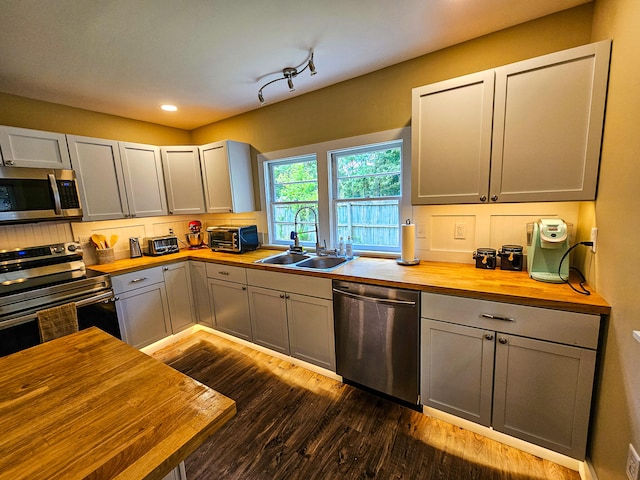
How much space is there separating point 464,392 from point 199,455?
1636 millimetres

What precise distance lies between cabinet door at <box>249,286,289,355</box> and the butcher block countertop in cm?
26

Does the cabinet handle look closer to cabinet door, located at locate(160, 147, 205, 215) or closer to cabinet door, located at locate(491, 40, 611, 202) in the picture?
cabinet door, located at locate(491, 40, 611, 202)

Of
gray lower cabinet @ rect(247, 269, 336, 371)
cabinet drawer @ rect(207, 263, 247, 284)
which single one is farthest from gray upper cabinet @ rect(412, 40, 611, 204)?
cabinet drawer @ rect(207, 263, 247, 284)

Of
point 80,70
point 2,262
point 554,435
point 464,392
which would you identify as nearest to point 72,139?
point 80,70

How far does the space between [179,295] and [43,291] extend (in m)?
1.07

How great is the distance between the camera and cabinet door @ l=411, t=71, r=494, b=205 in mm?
1623

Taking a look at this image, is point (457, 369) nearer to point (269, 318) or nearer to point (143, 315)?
point (269, 318)

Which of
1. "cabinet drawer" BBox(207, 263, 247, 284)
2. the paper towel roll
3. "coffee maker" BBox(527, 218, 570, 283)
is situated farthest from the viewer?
"cabinet drawer" BBox(207, 263, 247, 284)

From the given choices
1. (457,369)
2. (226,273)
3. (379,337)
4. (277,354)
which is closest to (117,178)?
(226,273)

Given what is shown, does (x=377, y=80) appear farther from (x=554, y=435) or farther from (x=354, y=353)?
(x=554, y=435)

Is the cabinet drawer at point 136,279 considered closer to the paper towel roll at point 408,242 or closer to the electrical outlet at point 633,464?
the paper towel roll at point 408,242

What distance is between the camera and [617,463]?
1099mm

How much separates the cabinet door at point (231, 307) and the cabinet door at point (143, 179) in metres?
1.10

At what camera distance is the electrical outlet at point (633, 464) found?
3.15 feet
